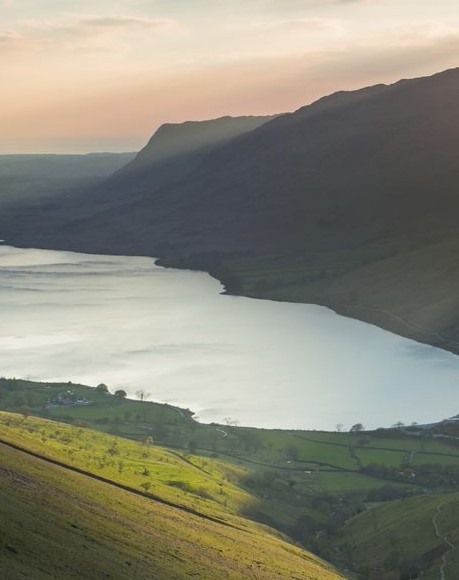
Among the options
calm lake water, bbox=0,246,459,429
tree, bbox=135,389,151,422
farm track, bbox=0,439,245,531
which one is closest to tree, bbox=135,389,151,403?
tree, bbox=135,389,151,422

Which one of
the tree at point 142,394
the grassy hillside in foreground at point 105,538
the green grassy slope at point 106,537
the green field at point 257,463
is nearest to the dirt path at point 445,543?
the green field at point 257,463

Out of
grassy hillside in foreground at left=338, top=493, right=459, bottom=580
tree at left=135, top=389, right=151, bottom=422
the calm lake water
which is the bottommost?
grassy hillside in foreground at left=338, top=493, right=459, bottom=580

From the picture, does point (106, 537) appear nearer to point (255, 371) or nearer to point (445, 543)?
point (445, 543)

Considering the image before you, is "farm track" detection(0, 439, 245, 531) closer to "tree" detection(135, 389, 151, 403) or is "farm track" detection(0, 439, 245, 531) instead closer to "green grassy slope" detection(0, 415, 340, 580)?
"green grassy slope" detection(0, 415, 340, 580)

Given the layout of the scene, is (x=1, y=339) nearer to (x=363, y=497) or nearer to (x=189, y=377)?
(x=189, y=377)

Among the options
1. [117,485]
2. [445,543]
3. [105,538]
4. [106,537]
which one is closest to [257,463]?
[445,543]
